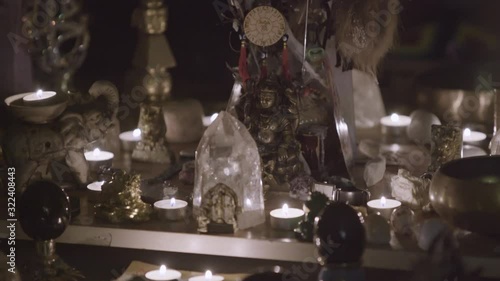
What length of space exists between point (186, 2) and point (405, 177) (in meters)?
1.24

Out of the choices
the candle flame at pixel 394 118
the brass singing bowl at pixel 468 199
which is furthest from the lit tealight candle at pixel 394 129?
the brass singing bowl at pixel 468 199

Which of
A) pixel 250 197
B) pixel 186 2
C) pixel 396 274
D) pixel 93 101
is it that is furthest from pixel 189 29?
pixel 396 274

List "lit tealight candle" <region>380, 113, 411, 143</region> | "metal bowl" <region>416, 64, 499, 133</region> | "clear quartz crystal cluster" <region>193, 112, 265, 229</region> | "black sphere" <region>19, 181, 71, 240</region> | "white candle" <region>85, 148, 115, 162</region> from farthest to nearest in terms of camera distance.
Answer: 1. "metal bowl" <region>416, 64, 499, 133</region>
2. "lit tealight candle" <region>380, 113, 411, 143</region>
3. "white candle" <region>85, 148, 115, 162</region>
4. "clear quartz crystal cluster" <region>193, 112, 265, 229</region>
5. "black sphere" <region>19, 181, 71, 240</region>

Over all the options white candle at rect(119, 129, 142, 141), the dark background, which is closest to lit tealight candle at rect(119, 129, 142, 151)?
white candle at rect(119, 129, 142, 141)

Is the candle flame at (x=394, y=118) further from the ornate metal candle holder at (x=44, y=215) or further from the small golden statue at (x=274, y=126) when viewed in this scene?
the ornate metal candle holder at (x=44, y=215)

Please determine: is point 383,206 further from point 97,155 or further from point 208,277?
point 97,155

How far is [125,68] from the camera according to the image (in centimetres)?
338

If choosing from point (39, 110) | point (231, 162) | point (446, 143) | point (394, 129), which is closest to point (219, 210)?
point (231, 162)

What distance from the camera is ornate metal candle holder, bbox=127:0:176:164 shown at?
2670 millimetres

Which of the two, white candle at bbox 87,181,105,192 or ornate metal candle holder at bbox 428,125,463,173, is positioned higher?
ornate metal candle holder at bbox 428,125,463,173

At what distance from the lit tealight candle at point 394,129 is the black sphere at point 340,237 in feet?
3.84

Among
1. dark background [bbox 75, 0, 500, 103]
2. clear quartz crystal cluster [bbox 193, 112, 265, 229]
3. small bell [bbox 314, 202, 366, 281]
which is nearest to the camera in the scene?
small bell [bbox 314, 202, 366, 281]

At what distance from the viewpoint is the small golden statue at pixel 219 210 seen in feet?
7.06

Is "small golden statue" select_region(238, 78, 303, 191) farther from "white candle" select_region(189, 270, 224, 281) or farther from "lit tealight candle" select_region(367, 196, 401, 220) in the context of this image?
"white candle" select_region(189, 270, 224, 281)
